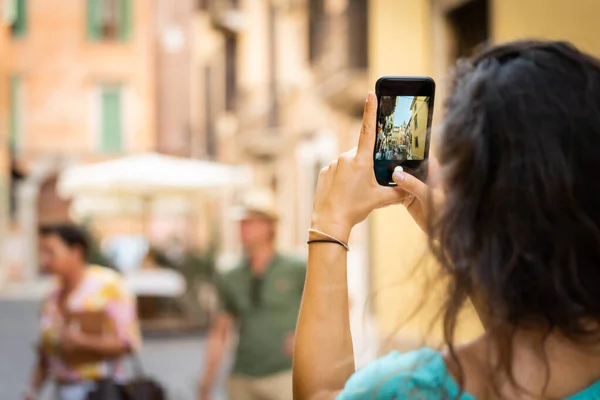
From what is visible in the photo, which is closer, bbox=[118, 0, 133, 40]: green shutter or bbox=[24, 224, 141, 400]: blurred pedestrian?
bbox=[24, 224, 141, 400]: blurred pedestrian

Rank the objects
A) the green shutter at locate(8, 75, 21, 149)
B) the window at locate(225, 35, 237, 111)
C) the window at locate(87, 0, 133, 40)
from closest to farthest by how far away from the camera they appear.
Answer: the window at locate(225, 35, 237, 111)
the window at locate(87, 0, 133, 40)
the green shutter at locate(8, 75, 21, 149)

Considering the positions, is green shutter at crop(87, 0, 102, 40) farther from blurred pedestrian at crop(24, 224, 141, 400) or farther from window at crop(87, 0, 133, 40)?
blurred pedestrian at crop(24, 224, 141, 400)

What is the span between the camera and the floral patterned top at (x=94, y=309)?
16.0ft

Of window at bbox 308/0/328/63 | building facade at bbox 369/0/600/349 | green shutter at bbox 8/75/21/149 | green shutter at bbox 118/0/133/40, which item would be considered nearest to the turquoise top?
building facade at bbox 369/0/600/349

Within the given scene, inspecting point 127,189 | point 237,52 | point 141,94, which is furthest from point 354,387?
point 141,94

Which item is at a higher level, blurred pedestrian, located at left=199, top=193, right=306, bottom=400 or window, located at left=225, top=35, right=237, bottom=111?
window, located at left=225, top=35, right=237, bottom=111

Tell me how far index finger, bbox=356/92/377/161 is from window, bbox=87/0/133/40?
35.3 meters

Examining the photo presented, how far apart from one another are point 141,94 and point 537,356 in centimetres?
3633

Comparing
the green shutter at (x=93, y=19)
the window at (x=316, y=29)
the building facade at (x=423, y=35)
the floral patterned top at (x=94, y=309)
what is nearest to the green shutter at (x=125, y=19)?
the green shutter at (x=93, y=19)

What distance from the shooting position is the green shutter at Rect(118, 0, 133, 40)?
35.8m

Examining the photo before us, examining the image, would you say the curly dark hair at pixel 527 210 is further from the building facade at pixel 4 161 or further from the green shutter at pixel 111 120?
the green shutter at pixel 111 120

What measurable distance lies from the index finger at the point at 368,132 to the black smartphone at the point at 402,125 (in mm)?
24

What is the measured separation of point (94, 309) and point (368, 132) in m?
3.67

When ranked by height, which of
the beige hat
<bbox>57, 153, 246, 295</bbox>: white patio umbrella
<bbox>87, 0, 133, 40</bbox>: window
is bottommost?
<bbox>57, 153, 246, 295</bbox>: white patio umbrella
